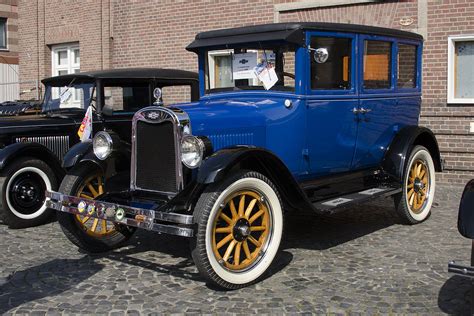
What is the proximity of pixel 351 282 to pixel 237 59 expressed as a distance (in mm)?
2274

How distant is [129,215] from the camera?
4.31 meters

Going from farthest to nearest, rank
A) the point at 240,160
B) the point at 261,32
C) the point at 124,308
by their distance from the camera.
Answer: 1. the point at 261,32
2. the point at 240,160
3. the point at 124,308

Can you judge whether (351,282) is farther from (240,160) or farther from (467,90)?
(467,90)

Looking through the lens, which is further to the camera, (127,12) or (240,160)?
(127,12)

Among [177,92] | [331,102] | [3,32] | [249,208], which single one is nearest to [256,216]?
[249,208]

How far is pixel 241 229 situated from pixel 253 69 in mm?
1644

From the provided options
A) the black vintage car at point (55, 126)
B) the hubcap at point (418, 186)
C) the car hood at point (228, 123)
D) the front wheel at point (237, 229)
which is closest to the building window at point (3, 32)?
the black vintage car at point (55, 126)

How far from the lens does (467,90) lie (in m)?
8.81

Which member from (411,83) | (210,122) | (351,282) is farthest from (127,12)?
(351,282)

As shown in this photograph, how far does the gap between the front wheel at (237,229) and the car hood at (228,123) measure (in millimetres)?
424

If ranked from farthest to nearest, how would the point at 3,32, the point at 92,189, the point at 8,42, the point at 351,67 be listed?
the point at 3,32
the point at 8,42
the point at 351,67
the point at 92,189

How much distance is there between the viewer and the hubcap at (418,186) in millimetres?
6320

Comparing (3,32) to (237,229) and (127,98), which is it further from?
(237,229)

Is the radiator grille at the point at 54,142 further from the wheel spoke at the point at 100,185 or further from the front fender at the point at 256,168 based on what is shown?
the front fender at the point at 256,168
